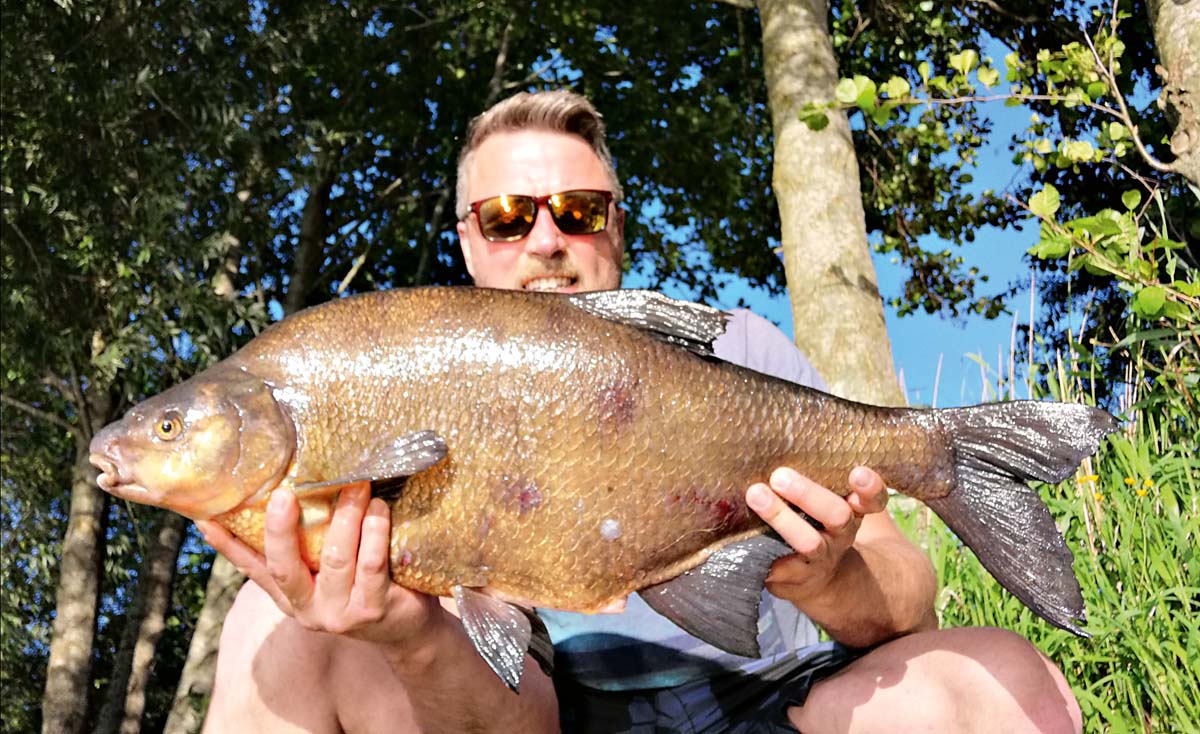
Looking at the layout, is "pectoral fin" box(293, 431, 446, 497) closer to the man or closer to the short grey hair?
the man

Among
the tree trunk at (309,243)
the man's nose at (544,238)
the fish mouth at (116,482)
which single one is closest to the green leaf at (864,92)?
the man's nose at (544,238)

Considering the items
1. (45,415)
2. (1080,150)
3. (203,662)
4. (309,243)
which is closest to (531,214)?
(1080,150)

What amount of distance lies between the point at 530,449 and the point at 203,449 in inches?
23.9

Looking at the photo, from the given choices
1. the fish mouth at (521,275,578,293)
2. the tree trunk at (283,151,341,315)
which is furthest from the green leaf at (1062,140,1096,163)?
the tree trunk at (283,151,341,315)

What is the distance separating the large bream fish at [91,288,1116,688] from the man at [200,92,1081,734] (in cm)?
7

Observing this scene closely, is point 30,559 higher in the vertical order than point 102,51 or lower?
lower

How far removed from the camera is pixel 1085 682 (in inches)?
142

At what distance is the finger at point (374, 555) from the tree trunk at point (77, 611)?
34.4 ft

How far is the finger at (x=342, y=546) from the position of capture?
2.01 m

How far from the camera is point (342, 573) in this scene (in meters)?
2.11

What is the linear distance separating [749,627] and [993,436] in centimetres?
64

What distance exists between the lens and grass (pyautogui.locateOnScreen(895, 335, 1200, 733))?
11.1 ft

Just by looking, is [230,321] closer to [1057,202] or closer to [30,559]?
[30,559]

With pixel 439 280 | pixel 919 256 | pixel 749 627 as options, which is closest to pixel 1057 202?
pixel 749 627
